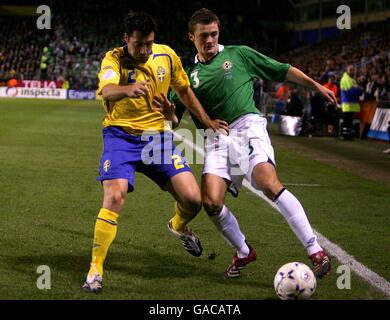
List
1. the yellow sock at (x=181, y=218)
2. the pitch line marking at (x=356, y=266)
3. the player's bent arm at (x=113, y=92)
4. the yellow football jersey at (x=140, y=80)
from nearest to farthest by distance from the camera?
the player's bent arm at (x=113, y=92) < the pitch line marking at (x=356, y=266) < the yellow football jersey at (x=140, y=80) < the yellow sock at (x=181, y=218)

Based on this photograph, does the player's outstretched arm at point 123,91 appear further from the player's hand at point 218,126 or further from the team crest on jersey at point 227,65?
the team crest on jersey at point 227,65

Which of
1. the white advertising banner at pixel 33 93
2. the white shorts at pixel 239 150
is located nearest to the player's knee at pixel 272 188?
the white shorts at pixel 239 150

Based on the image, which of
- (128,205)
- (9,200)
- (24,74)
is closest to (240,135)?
(128,205)

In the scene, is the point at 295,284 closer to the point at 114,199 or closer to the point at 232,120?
the point at 114,199

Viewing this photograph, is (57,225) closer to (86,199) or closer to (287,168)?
(86,199)

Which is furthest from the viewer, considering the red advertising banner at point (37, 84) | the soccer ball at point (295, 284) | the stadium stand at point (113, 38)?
the red advertising banner at point (37, 84)

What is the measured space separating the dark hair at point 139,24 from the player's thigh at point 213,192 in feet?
4.57

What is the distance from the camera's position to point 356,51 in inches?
1561

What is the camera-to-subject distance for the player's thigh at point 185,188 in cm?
647

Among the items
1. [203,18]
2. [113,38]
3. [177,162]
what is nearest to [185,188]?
[177,162]

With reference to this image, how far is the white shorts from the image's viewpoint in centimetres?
669

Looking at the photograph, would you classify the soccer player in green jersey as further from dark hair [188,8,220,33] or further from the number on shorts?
the number on shorts

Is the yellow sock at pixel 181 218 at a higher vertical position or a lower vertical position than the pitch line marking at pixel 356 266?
higher

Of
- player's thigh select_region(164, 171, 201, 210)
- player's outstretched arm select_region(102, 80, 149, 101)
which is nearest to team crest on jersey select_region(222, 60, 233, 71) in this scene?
player's thigh select_region(164, 171, 201, 210)
